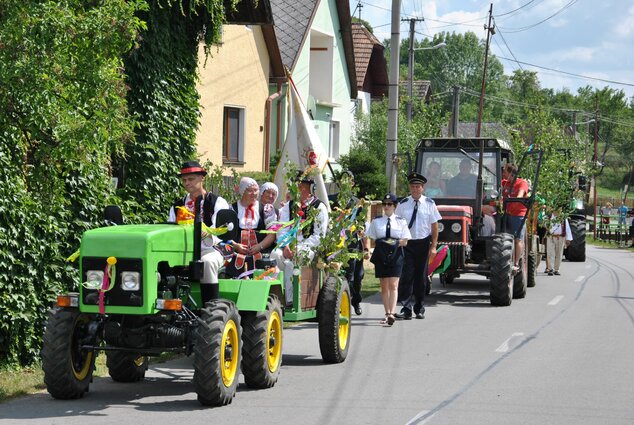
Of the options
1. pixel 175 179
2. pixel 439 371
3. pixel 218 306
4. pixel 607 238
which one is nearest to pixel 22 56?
pixel 218 306

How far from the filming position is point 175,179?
1455 centimetres

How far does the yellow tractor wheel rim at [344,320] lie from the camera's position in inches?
461

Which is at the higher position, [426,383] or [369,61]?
[369,61]

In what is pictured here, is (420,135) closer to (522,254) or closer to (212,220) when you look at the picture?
(522,254)

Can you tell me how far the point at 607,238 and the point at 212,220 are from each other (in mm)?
45998

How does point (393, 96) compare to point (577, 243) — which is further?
point (577, 243)

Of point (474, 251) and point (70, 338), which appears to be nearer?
point (70, 338)

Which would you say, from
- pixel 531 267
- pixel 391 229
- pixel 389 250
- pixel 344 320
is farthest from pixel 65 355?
pixel 531 267

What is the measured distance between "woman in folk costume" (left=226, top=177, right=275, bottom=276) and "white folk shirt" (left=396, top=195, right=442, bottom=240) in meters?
4.38

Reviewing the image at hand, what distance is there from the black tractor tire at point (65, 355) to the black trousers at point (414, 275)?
7.41 metres

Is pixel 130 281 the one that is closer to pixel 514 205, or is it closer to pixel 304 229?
pixel 304 229

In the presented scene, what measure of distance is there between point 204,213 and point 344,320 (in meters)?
2.60

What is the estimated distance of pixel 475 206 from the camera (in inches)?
750

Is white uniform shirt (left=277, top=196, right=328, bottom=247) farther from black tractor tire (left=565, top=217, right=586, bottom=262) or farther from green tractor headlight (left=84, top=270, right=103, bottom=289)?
black tractor tire (left=565, top=217, right=586, bottom=262)
